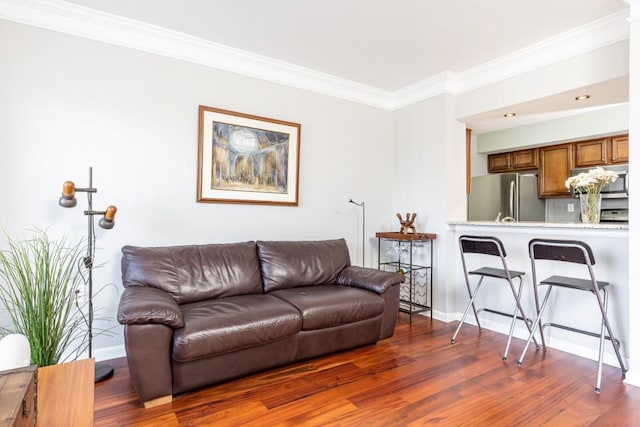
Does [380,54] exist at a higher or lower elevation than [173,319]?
higher

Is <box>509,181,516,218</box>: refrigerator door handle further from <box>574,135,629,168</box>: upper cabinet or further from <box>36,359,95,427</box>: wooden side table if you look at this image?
<box>36,359,95,427</box>: wooden side table

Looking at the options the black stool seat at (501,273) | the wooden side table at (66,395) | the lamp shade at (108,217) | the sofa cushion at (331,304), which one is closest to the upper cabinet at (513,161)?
the black stool seat at (501,273)

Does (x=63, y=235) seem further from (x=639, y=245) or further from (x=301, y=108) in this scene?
(x=639, y=245)

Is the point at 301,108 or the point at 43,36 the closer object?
the point at 43,36

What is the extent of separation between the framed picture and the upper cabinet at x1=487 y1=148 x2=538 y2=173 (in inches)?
152

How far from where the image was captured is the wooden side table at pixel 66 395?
3.73ft

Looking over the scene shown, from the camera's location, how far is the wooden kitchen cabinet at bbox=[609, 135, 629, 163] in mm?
4512

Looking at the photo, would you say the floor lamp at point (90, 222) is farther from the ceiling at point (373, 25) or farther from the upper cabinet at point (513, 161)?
the upper cabinet at point (513, 161)

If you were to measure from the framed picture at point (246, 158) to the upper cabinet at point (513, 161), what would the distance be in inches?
152

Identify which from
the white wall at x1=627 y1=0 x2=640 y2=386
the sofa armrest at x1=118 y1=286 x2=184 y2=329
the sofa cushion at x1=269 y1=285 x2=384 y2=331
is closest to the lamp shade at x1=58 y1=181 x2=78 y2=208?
the sofa armrest at x1=118 y1=286 x2=184 y2=329

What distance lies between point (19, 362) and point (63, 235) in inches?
58.4

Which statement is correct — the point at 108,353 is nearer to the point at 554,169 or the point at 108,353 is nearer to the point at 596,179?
the point at 596,179

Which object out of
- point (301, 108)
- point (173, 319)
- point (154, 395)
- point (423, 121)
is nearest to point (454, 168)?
point (423, 121)

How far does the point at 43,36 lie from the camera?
2.51 meters
